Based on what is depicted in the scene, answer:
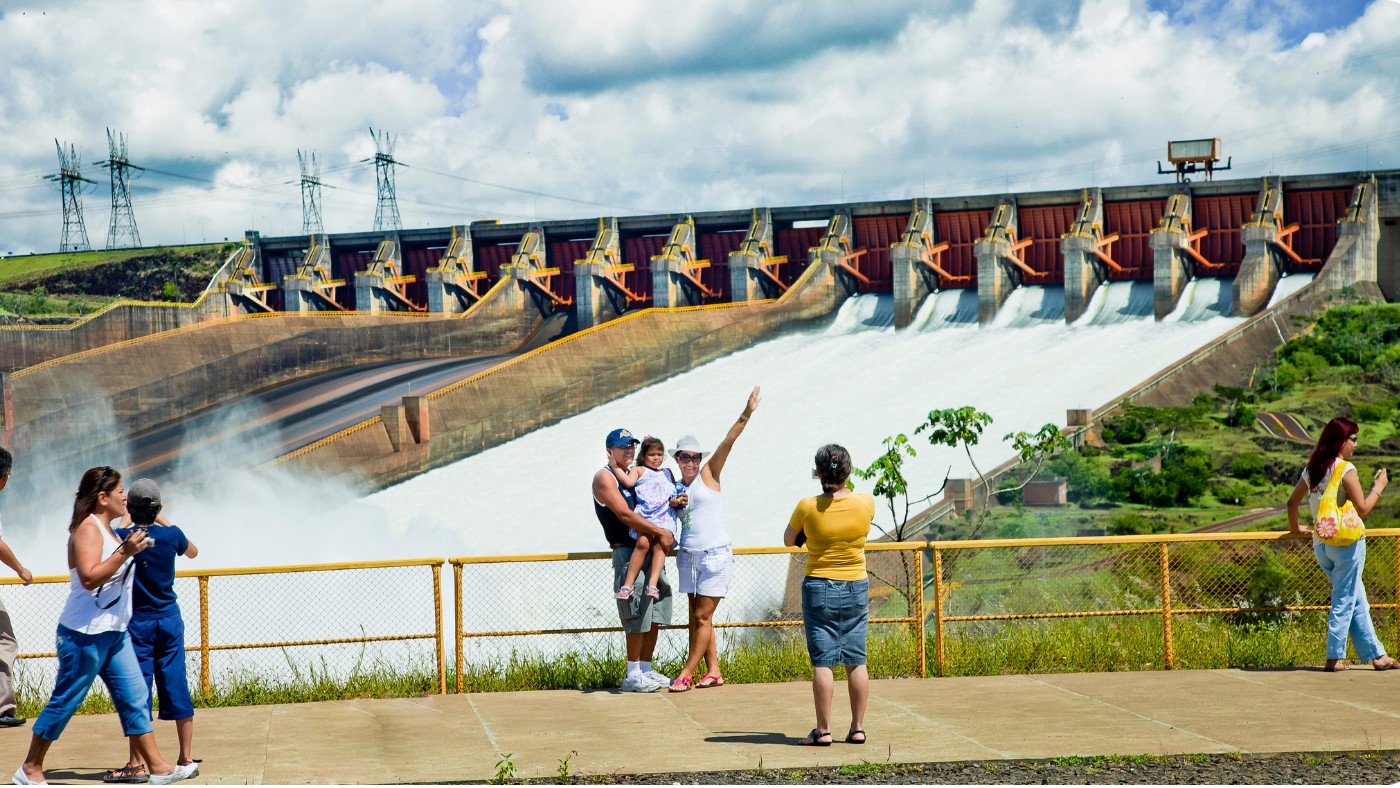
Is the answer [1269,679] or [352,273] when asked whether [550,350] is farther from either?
[1269,679]

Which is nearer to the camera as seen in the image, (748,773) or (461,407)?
(748,773)

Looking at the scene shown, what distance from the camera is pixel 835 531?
7.34 metres

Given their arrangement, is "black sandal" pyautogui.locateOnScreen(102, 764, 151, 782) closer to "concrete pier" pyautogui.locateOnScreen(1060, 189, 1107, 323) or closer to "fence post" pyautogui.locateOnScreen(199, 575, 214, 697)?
"fence post" pyautogui.locateOnScreen(199, 575, 214, 697)

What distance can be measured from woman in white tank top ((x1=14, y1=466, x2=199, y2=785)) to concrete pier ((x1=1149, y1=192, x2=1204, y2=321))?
117ft

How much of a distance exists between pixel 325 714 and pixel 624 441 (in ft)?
8.40

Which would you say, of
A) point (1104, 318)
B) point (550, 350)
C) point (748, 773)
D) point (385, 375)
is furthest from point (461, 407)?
point (748, 773)

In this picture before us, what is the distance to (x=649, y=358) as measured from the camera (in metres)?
39.5

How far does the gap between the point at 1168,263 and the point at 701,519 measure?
3276 cm

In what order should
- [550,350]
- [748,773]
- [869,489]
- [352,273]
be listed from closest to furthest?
[748,773], [869,489], [550,350], [352,273]

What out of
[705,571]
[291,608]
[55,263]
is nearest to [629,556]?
[705,571]

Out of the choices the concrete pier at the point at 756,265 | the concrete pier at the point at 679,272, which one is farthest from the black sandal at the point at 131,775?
the concrete pier at the point at 679,272

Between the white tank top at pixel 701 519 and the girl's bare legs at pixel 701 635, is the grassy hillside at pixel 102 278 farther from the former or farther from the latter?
the white tank top at pixel 701 519

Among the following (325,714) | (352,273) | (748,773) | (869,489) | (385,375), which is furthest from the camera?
(352,273)

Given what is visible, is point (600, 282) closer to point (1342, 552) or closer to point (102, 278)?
point (102, 278)
